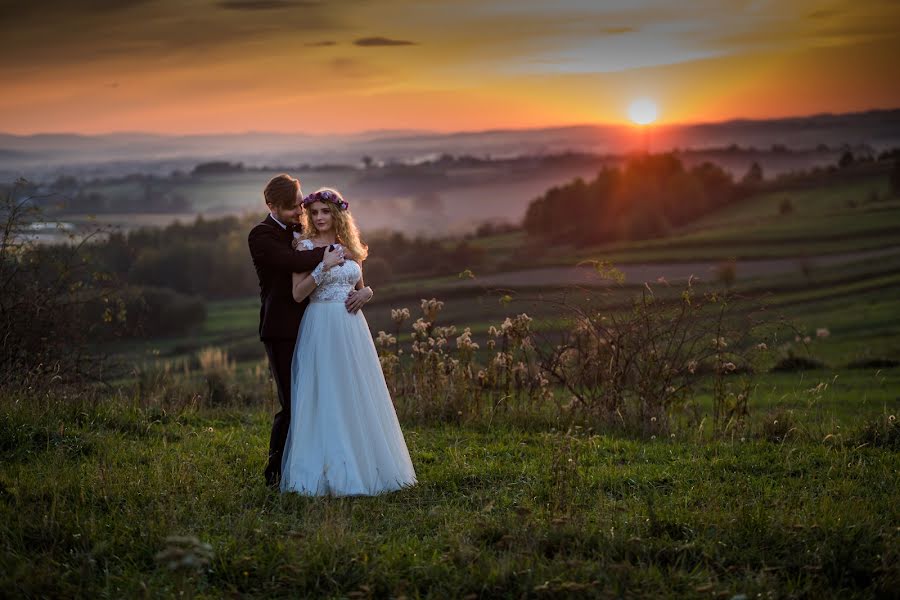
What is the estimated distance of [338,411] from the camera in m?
7.36

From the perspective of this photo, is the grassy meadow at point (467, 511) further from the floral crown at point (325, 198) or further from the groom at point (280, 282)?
the floral crown at point (325, 198)

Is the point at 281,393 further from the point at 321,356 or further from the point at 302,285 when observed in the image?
the point at 302,285

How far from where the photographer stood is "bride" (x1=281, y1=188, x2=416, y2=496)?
24.0 ft

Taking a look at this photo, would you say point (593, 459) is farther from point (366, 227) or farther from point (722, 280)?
point (366, 227)

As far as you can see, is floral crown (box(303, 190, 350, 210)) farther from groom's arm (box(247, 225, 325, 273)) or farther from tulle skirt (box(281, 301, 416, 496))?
tulle skirt (box(281, 301, 416, 496))

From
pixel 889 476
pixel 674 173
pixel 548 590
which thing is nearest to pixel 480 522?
pixel 548 590

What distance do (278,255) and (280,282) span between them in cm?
30

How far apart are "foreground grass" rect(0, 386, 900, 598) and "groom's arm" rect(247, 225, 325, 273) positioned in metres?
1.81

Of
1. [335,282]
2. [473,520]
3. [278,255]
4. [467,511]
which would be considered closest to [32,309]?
[278,255]

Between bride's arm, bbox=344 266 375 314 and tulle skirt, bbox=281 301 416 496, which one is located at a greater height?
bride's arm, bbox=344 266 375 314

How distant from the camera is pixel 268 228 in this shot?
7.46m

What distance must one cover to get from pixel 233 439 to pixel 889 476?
6.17 m

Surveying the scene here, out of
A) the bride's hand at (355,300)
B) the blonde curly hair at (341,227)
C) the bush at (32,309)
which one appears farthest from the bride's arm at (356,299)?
the bush at (32,309)

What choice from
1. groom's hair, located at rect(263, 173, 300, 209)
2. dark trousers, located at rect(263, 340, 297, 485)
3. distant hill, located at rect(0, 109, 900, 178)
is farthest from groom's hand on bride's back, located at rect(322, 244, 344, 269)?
distant hill, located at rect(0, 109, 900, 178)
